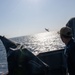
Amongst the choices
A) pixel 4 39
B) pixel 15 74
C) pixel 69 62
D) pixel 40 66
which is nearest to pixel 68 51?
pixel 69 62

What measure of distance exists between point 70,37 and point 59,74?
5.15 m

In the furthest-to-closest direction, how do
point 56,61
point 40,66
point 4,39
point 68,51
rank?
point 56,61 < point 4,39 < point 40,66 < point 68,51

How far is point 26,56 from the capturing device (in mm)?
7172

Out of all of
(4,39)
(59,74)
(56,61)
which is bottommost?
(59,74)

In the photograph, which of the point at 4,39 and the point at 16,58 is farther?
the point at 4,39

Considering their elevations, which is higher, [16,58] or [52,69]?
[16,58]

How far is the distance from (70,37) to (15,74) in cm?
344

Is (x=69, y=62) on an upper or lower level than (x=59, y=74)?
upper

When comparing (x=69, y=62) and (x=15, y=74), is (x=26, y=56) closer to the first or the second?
(x=15, y=74)

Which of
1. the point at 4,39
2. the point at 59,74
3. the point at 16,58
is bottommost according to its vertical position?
the point at 59,74

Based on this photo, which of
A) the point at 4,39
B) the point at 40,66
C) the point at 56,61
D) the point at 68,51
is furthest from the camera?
the point at 56,61

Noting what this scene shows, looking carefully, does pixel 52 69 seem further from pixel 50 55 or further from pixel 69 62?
pixel 69 62

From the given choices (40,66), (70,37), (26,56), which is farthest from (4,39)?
(70,37)

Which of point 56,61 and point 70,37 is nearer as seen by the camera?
point 70,37
